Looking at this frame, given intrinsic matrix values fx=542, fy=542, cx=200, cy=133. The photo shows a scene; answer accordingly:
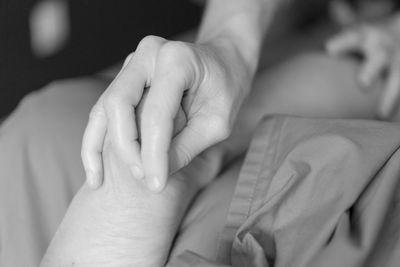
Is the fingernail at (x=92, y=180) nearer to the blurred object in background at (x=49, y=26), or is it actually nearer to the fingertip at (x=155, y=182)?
the fingertip at (x=155, y=182)

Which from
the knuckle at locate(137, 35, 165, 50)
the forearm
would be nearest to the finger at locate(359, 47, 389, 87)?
the forearm

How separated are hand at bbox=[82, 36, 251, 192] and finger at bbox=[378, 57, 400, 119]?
0.32m

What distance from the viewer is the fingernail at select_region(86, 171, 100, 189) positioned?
0.56m

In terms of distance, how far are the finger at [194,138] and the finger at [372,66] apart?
0.36 metres

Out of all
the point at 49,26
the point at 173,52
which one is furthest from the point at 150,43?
the point at 49,26

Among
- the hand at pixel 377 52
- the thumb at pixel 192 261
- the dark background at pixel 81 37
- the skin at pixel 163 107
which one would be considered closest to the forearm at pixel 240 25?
the skin at pixel 163 107

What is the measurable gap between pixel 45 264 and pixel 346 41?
0.61 metres

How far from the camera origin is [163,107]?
20.1 inches

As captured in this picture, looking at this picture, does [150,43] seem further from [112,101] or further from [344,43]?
[344,43]

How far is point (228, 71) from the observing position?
62 cm

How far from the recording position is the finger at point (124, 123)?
0.50 metres

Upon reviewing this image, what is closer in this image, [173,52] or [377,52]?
[173,52]

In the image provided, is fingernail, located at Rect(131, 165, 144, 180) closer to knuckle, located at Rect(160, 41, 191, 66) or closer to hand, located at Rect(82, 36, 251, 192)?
hand, located at Rect(82, 36, 251, 192)

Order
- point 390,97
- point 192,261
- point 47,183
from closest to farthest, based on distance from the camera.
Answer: point 192,261 → point 47,183 → point 390,97
